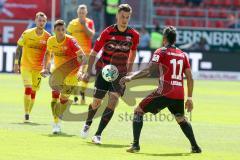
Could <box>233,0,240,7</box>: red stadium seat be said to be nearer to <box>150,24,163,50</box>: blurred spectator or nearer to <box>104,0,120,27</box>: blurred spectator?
<box>150,24,163,50</box>: blurred spectator

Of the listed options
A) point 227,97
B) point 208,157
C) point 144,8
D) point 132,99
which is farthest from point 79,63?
point 144,8

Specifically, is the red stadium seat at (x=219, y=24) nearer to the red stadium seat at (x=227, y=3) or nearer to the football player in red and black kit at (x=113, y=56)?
the red stadium seat at (x=227, y=3)

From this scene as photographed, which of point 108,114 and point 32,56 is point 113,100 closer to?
point 108,114

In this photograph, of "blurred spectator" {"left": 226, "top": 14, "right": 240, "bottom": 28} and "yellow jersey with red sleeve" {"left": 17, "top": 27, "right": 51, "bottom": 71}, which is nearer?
"yellow jersey with red sleeve" {"left": 17, "top": 27, "right": 51, "bottom": 71}

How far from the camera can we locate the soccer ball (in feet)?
47.3

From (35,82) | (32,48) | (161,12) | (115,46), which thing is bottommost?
(35,82)

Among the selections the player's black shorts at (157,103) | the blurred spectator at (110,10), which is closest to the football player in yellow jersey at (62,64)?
the player's black shorts at (157,103)

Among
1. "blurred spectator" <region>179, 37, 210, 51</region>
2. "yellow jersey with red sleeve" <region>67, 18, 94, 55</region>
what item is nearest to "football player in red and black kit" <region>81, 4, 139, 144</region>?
"yellow jersey with red sleeve" <region>67, 18, 94, 55</region>

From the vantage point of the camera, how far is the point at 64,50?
1609 cm

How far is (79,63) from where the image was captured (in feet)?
53.5

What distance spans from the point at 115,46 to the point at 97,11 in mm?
23074

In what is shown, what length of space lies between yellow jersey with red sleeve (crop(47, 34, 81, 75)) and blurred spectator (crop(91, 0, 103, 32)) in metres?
20.8

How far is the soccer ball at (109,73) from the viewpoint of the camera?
14422mm

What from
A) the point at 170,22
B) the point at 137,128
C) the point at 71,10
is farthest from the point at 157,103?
the point at 170,22
